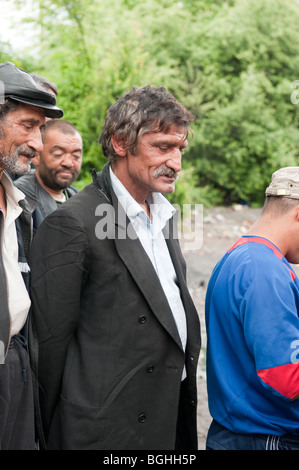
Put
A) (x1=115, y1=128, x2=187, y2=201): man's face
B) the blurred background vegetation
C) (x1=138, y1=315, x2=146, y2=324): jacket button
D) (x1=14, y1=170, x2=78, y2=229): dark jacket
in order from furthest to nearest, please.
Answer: the blurred background vegetation < (x1=14, y1=170, x2=78, y2=229): dark jacket < (x1=115, y1=128, x2=187, y2=201): man's face < (x1=138, y1=315, x2=146, y2=324): jacket button

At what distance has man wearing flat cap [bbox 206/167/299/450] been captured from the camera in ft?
5.89

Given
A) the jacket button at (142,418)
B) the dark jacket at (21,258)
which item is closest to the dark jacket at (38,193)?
the dark jacket at (21,258)

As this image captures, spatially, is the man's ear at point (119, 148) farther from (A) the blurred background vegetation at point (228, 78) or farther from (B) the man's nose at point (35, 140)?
(A) the blurred background vegetation at point (228, 78)

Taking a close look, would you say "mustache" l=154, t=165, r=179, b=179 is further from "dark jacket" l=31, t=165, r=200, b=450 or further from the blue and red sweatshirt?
the blue and red sweatshirt

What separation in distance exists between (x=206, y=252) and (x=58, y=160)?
792 centimetres

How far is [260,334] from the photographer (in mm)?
1803

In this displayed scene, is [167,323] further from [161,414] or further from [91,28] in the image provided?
[91,28]

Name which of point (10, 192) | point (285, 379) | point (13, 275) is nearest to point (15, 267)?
point (13, 275)

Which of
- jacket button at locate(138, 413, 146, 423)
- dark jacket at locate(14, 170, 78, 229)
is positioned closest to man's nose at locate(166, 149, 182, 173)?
jacket button at locate(138, 413, 146, 423)

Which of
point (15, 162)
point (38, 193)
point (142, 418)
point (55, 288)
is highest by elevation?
point (15, 162)

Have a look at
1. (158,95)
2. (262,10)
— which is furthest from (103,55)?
(158,95)

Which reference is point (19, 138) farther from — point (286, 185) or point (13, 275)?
point (286, 185)

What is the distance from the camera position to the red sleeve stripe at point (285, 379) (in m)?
1.77

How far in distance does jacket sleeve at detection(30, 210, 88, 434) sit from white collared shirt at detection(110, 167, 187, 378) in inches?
10.9
